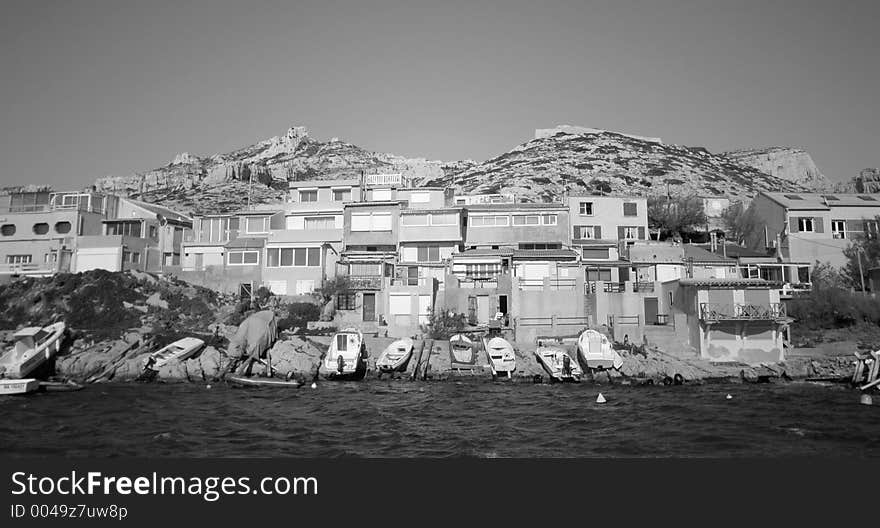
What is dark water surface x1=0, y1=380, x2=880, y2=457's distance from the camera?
70.7 ft

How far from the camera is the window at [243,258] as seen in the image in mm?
52625

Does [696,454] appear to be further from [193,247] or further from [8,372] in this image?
[193,247]

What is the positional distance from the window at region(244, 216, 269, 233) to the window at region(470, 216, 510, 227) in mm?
19589

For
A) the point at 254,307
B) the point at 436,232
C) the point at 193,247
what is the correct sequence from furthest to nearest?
the point at 193,247
the point at 436,232
the point at 254,307

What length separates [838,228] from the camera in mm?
55250

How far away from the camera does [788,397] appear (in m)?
32.7

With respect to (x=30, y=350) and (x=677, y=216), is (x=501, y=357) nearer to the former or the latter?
(x=30, y=350)

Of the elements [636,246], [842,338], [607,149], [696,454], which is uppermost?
[607,149]

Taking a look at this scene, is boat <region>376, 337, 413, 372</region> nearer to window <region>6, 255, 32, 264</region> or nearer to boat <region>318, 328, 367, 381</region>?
boat <region>318, 328, 367, 381</region>

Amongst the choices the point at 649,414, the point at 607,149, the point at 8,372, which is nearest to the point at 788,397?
the point at 649,414

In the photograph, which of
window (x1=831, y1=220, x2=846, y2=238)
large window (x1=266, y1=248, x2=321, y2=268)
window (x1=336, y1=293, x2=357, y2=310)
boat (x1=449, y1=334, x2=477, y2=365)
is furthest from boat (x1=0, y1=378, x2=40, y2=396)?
window (x1=831, y1=220, x2=846, y2=238)

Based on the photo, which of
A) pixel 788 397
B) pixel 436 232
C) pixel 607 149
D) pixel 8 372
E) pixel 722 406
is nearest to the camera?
pixel 722 406

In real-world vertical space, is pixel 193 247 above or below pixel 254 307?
above

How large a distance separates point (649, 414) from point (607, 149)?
104166mm
